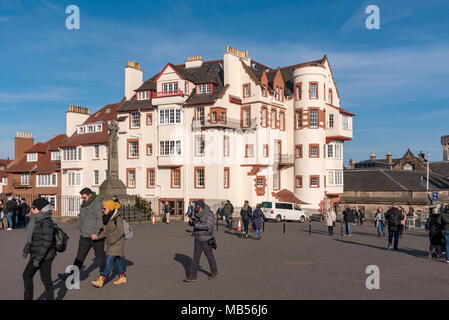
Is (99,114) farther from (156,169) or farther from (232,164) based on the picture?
(232,164)

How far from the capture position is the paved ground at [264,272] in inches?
356

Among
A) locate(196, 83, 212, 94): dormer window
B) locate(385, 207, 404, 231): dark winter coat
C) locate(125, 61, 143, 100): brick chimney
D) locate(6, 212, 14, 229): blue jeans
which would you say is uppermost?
locate(125, 61, 143, 100): brick chimney

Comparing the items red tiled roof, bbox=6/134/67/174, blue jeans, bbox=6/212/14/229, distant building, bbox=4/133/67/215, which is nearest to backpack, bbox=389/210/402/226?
blue jeans, bbox=6/212/14/229

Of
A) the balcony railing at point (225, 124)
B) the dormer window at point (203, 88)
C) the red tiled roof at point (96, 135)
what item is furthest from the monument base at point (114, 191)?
the red tiled roof at point (96, 135)

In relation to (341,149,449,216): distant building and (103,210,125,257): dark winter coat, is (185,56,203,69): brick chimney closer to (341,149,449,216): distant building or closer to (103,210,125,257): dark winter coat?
(341,149,449,216): distant building

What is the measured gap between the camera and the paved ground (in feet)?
29.7

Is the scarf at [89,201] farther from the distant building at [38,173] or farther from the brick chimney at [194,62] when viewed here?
the distant building at [38,173]

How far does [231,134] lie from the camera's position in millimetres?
40406

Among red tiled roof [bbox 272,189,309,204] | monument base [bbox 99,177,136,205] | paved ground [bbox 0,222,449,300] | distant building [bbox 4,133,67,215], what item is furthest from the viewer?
distant building [bbox 4,133,67,215]

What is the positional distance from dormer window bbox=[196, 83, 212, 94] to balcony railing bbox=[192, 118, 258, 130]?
9.73 ft

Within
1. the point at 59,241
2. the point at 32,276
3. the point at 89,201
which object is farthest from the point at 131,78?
the point at 32,276

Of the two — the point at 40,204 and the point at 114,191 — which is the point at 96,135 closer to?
the point at 114,191
